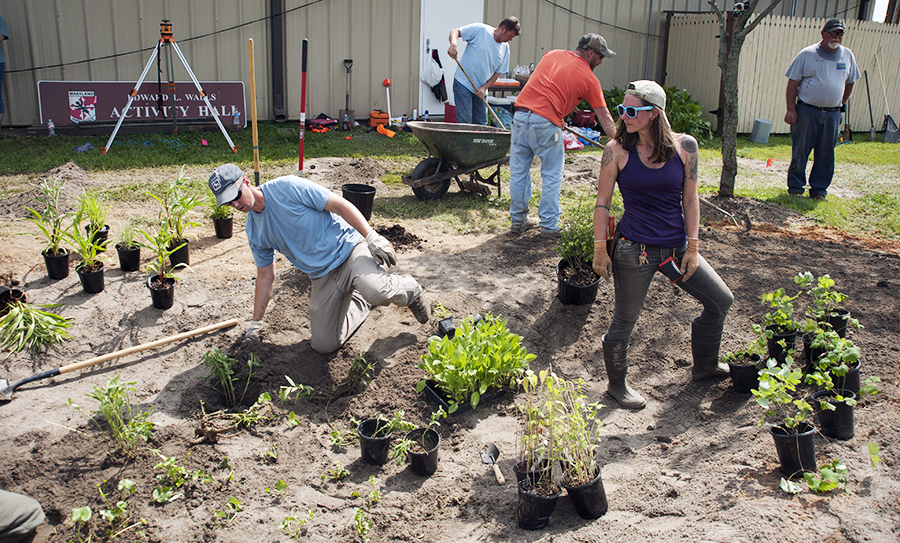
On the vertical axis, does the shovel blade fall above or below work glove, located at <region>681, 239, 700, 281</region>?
below

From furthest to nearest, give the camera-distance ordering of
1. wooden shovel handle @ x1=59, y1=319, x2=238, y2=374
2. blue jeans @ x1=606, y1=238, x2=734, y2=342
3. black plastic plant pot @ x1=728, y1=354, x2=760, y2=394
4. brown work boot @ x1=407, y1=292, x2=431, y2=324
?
1. brown work boot @ x1=407, y1=292, x2=431, y2=324
2. wooden shovel handle @ x1=59, y1=319, x2=238, y2=374
3. black plastic plant pot @ x1=728, y1=354, x2=760, y2=394
4. blue jeans @ x1=606, y1=238, x2=734, y2=342

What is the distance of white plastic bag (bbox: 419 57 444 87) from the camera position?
1241cm

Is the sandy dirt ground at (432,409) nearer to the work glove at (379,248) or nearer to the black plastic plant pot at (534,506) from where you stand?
the black plastic plant pot at (534,506)

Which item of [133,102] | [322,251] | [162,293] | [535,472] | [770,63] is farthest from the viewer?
[770,63]

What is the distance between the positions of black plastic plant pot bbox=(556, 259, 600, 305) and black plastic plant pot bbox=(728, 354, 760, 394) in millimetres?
1259

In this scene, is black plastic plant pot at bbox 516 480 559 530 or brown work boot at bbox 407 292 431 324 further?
brown work boot at bbox 407 292 431 324

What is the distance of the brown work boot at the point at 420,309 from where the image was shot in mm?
4660

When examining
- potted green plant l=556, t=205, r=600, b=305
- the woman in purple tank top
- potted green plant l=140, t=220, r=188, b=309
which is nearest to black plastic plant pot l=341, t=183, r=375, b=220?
potted green plant l=140, t=220, r=188, b=309

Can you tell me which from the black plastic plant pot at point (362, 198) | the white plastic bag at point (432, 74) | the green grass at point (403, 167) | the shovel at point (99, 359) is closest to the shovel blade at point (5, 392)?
the shovel at point (99, 359)

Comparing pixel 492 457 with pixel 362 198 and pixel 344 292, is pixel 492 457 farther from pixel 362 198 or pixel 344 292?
pixel 362 198

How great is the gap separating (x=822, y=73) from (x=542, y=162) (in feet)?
13.5

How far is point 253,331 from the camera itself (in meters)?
4.47

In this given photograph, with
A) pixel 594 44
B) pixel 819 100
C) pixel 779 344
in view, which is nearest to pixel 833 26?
pixel 819 100

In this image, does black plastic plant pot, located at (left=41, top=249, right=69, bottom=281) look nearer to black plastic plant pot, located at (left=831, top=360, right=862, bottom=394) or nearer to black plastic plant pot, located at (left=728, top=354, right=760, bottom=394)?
black plastic plant pot, located at (left=728, top=354, right=760, bottom=394)
